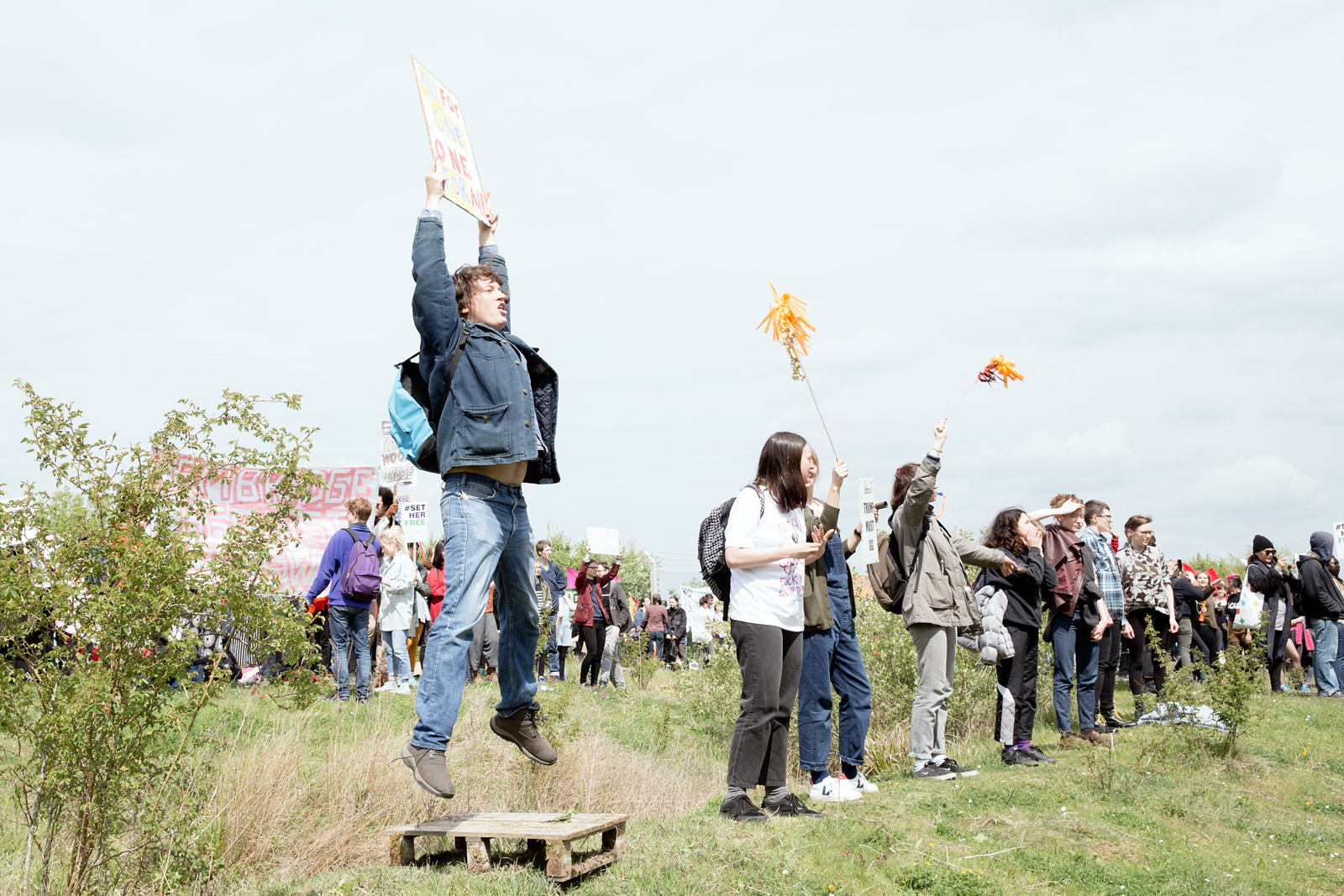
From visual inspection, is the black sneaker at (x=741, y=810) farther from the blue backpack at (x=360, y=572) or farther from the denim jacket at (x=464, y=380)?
the blue backpack at (x=360, y=572)

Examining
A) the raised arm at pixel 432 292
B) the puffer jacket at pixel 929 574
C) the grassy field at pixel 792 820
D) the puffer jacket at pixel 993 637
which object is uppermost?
the raised arm at pixel 432 292

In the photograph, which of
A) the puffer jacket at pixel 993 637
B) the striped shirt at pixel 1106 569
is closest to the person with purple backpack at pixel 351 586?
the puffer jacket at pixel 993 637

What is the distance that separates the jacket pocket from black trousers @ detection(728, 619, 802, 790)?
1.98 meters

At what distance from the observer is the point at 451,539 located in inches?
171

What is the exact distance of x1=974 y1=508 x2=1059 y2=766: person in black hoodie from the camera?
325 inches

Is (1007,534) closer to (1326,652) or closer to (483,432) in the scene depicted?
(483,432)

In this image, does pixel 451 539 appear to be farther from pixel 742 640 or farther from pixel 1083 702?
pixel 1083 702

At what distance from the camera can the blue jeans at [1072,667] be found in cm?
922

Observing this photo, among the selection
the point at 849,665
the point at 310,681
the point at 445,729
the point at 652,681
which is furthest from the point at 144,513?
the point at 652,681

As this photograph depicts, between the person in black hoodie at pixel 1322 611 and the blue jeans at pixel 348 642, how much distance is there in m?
11.8

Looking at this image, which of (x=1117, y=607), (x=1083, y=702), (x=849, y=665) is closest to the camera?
(x=849, y=665)

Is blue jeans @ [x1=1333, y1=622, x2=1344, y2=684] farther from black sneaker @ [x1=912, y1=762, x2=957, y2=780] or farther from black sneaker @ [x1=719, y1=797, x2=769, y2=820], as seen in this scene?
black sneaker @ [x1=719, y1=797, x2=769, y2=820]

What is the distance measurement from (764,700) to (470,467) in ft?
7.47

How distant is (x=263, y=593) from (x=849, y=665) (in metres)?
4.09
